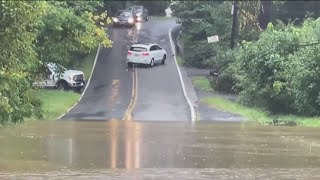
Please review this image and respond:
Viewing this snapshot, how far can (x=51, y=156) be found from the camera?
13.6m

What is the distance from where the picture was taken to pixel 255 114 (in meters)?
30.0

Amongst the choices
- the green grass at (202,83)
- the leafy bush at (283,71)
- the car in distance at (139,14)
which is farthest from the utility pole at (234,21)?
the car in distance at (139,14)

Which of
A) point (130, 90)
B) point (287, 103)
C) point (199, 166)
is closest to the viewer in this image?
point (199, 166)

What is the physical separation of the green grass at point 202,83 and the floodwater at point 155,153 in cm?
2013

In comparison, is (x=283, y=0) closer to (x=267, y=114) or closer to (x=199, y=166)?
(x=267, y=114)

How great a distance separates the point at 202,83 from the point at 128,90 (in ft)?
17.1

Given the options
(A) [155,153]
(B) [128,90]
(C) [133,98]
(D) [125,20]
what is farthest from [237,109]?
(D) [125,20]

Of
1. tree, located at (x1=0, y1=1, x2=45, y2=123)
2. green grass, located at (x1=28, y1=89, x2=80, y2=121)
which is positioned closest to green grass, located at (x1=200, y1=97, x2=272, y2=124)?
green grass, located at (x1=28, y1=89, x2=80, y2=121)

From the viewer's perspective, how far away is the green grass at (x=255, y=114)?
1033 inches

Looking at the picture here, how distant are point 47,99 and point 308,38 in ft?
45.1

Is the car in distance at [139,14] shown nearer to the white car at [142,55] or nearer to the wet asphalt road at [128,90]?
the wet asphalt road at [128,90]

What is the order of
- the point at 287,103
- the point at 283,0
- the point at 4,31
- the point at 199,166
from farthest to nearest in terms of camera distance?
the point at 283,0
the point at 287,103
the point at 4,31
the point at 199,166

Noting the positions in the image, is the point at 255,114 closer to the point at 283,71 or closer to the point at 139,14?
the point at 283,71

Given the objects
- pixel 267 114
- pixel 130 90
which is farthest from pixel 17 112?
pixel 130 90
